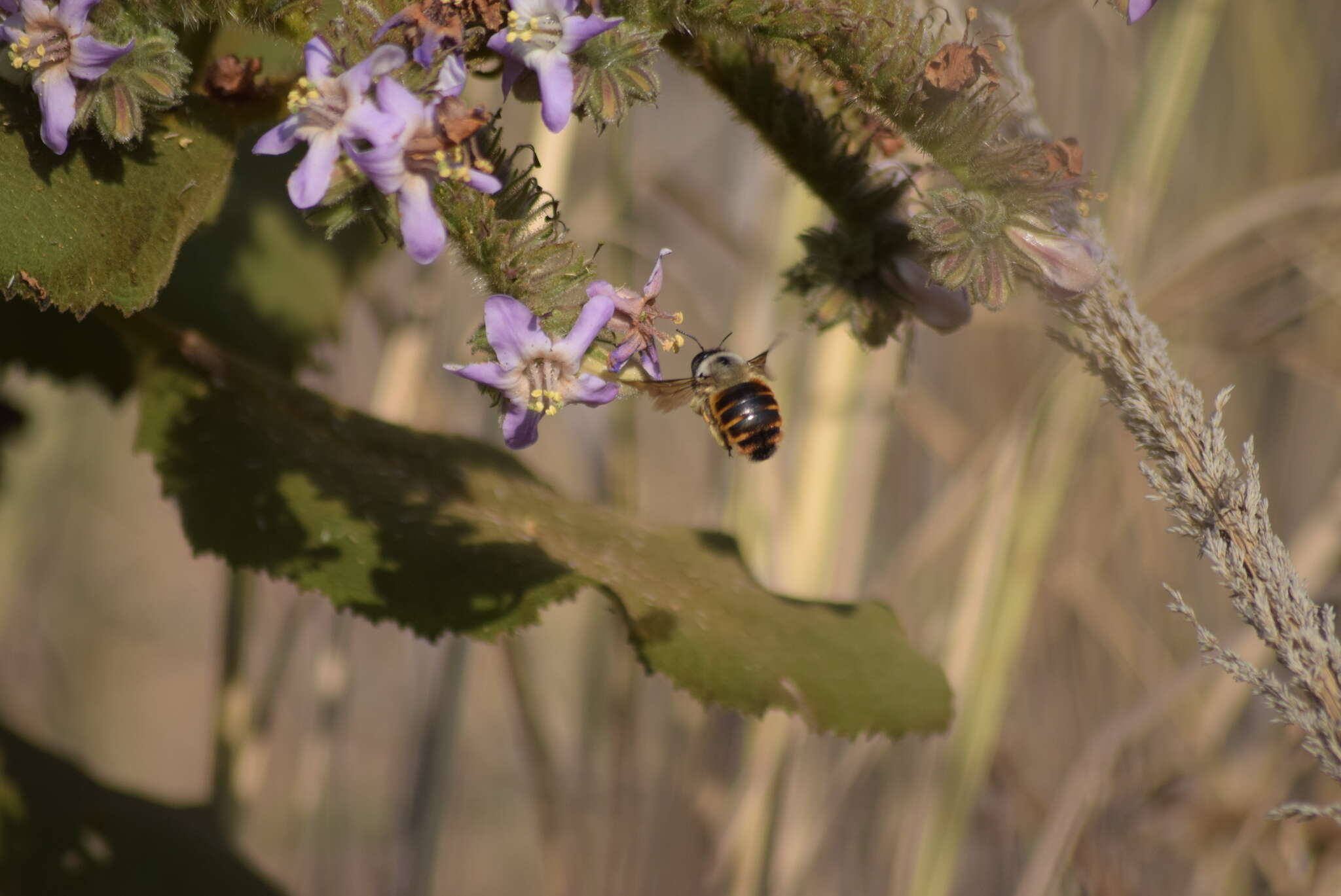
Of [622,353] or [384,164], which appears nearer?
[384,164]

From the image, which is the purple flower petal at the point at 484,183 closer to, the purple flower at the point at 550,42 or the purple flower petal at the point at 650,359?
the purple flower at the point at 550,42

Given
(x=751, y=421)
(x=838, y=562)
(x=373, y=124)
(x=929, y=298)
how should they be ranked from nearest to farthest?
(x=373, y=124)
(x=929, y=298)
(x=751, y=421)
(x=838, y=562)

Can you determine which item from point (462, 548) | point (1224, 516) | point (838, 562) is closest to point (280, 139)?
point (462, 548)

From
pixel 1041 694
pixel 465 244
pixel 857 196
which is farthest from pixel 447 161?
pixel 1041 694

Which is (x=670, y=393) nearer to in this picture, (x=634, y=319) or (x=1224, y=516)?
(x=634, y=319)

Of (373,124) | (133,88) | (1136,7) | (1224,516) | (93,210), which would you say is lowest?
(93,210)

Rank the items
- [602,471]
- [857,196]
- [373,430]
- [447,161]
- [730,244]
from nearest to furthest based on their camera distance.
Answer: [447,161] → [857,196] → [373,430] → [730,244] → [602,471]

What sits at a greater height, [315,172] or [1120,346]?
[1120,346]

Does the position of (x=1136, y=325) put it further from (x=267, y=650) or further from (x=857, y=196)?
(x=267, y=650)
